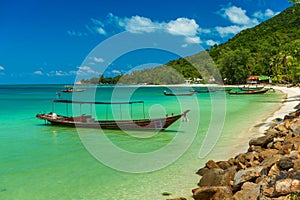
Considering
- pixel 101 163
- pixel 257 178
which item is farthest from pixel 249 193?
pixel 101 163

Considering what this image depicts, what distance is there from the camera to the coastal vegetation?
7894cm

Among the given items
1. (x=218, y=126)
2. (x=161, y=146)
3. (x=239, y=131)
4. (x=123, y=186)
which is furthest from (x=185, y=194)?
(x=218, y=126)

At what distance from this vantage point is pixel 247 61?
8788 cm

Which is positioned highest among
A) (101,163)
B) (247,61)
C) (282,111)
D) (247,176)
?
(247,61)

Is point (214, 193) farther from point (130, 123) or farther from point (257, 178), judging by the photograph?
point (130, 123)

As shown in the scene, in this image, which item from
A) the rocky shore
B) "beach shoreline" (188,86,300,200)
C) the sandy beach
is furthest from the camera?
the sandy beach

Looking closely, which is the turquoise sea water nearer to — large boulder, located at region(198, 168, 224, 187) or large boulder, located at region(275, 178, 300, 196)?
large boulder, located at region(198, 168, 224, 187)

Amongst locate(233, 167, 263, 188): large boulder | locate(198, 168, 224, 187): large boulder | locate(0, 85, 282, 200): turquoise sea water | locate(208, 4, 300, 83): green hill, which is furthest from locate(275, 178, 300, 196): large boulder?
locate(208, 4, 300, 83): green hill

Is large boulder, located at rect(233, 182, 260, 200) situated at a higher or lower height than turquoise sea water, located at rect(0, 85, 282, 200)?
higher

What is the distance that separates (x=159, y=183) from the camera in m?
8.21

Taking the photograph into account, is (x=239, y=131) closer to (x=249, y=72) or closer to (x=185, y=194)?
(x=185, y=194)

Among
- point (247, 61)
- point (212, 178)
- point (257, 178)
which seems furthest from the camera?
point (247, 61)

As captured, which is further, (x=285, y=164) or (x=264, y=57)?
(x=264, y=57)

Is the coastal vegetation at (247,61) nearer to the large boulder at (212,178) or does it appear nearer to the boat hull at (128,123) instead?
the boat hull at (128,123)
